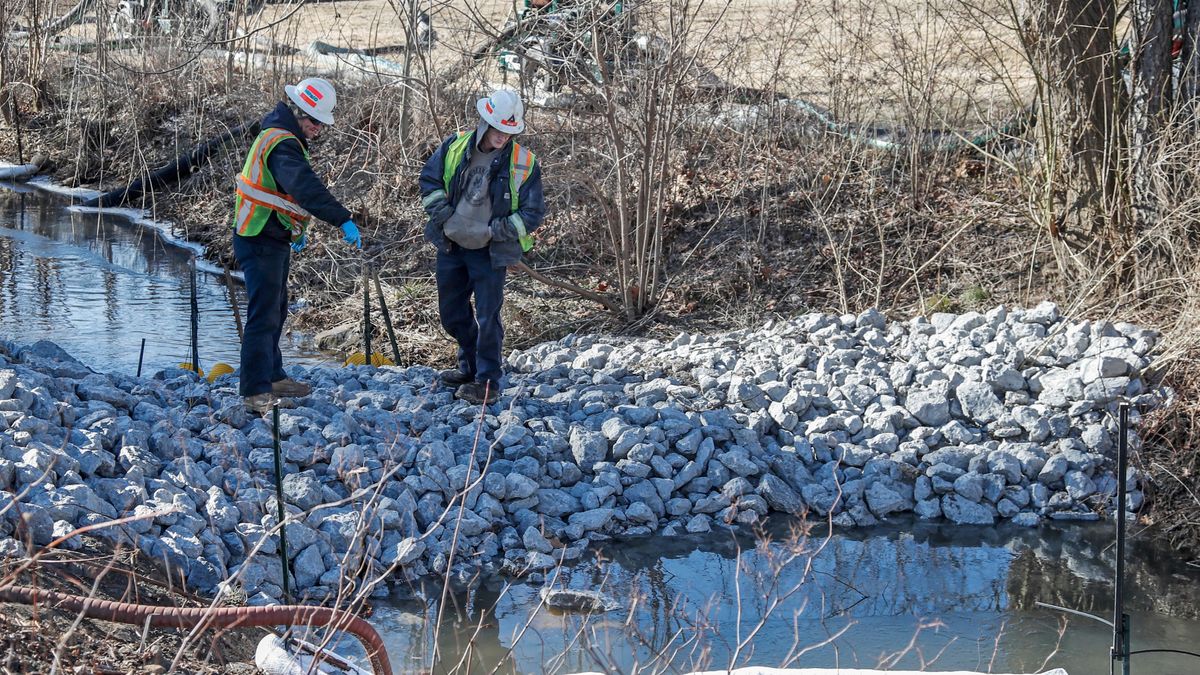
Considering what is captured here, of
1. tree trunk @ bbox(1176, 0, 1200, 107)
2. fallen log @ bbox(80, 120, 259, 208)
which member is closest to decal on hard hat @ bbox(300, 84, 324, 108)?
tree trunk @ bbox(1176, 0, 1200, 107)

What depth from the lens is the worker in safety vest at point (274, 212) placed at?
21.4ft

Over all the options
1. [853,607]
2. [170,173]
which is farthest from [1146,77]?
[170,173]

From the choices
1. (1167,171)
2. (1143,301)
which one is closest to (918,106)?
(1167,171)

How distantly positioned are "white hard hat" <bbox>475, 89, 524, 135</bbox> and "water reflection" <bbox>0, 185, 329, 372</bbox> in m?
3.77

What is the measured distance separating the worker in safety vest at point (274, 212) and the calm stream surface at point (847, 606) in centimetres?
175

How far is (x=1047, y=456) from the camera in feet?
24.1

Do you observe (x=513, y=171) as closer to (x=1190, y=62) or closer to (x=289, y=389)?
(x=289, y=389)

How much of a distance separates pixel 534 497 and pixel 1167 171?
5355 millimetres

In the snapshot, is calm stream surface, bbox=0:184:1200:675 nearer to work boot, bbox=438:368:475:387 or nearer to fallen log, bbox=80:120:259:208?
work boot, bbox=438:368:475:387

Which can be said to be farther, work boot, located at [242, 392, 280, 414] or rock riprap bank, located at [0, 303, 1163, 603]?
work boot, located at [242, 392, 280, 414]

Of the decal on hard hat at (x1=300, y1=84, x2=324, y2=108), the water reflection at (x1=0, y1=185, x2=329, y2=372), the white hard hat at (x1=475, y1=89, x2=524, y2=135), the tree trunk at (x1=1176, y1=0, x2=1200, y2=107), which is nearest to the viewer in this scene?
the decal on hard hat at (x1=300, y1=84, x2=324, y2=108)

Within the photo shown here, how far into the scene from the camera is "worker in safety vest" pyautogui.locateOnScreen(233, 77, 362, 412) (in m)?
6.54

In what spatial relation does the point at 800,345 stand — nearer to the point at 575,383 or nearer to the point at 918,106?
the point at 575,383

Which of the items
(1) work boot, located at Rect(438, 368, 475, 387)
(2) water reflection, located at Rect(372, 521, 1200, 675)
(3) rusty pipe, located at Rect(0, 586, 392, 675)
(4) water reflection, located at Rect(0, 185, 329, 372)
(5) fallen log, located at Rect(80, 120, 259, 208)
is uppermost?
(5) fallen log, located at Rect(80, 120, 259, 208)
